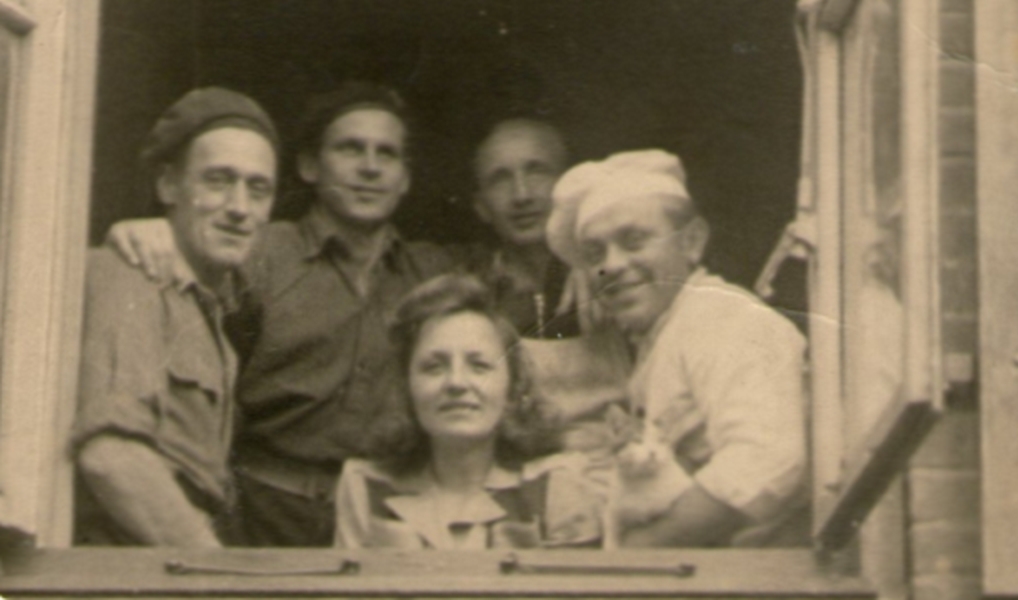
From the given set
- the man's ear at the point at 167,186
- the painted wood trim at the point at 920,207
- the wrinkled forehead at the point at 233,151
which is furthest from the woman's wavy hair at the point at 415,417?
the painted wood trim at the point at 920,207

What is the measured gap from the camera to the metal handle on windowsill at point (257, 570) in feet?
23.8

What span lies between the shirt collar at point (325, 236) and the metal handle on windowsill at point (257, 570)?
2.15 feet

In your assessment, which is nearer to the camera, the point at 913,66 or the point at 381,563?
the point at 913,66

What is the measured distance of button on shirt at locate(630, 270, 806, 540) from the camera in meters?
7.23

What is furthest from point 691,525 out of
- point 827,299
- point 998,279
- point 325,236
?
point 325,236

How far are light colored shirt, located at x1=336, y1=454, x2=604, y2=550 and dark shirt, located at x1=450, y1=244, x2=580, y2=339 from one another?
0.90 ft

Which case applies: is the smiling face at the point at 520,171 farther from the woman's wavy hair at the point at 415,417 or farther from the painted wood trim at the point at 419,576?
the painted wood trim at the point at 419,576

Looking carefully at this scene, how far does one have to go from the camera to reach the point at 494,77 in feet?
24.6

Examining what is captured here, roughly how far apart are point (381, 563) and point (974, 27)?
1622mm

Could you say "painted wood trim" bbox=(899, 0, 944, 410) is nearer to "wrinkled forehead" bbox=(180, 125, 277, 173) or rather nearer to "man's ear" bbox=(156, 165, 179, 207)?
"wrinkled forehead" bbox=(180, 125, 277, 173)

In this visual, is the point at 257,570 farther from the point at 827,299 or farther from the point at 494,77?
the point at 827,299

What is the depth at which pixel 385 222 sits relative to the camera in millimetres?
7477

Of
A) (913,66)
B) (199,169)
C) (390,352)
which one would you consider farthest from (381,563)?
(913,66)

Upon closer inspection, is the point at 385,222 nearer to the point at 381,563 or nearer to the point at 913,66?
the point at 381,563
